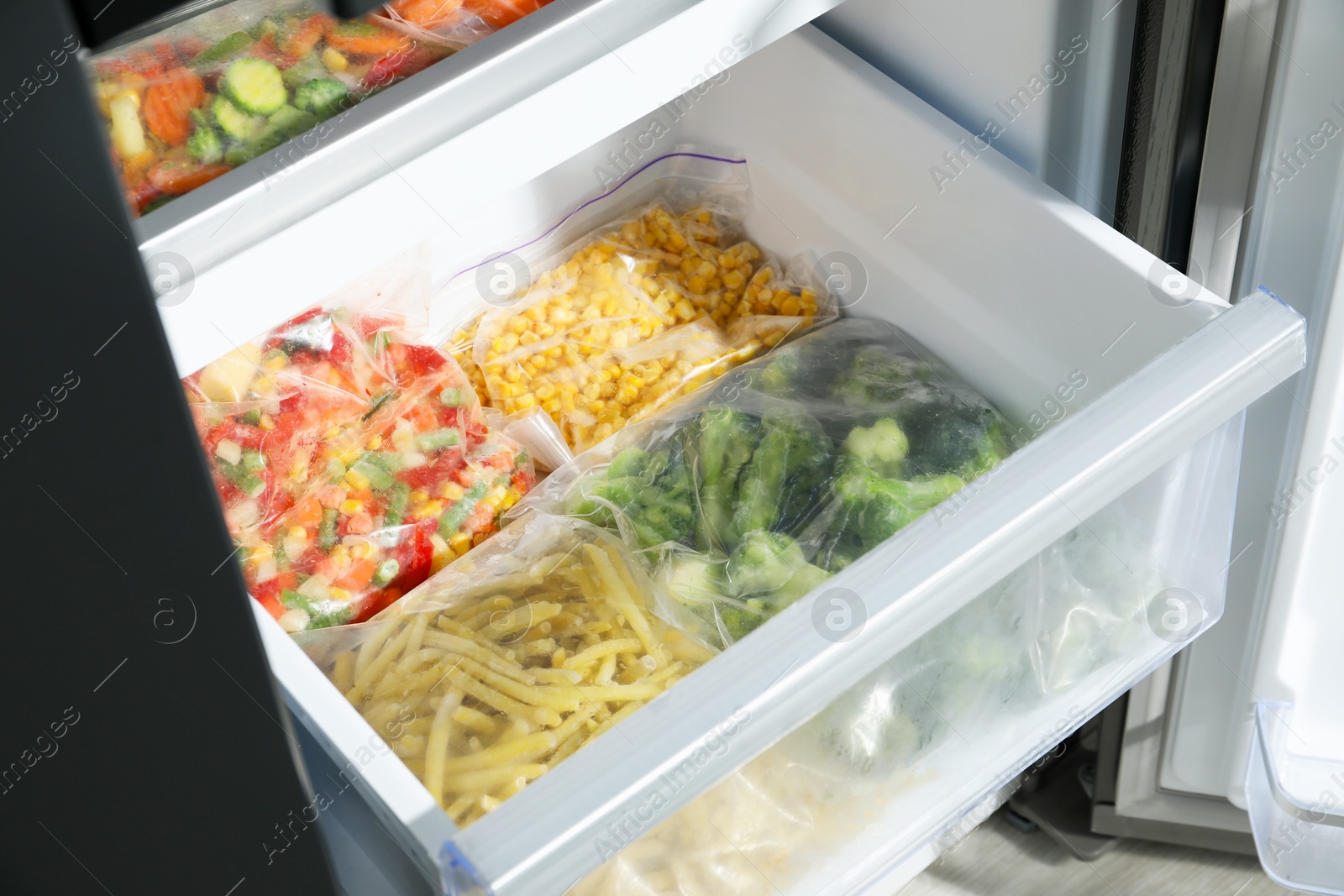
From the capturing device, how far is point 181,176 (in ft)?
2.13

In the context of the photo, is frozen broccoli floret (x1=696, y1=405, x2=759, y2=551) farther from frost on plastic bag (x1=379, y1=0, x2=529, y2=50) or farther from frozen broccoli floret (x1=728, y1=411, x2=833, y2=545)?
frost on plastic bag (x1=379, y1=0, x2=529, y2=50)

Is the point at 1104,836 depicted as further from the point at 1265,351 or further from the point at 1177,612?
the point at 1265,351

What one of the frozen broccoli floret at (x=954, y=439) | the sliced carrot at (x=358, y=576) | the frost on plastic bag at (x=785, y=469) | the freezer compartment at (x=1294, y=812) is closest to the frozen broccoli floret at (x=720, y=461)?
the frost on plastic bag at (x=785, y=469)

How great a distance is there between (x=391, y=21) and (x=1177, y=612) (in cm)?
70

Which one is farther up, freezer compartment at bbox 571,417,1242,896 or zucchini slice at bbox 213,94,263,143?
zucchini slice at bbox 213,94,263,143

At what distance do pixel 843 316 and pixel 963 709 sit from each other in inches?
16.7

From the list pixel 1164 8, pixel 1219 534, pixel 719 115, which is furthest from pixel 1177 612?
pixel 719 115

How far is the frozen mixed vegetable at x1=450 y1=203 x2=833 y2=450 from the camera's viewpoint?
1114mm

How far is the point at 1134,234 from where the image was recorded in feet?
3.40

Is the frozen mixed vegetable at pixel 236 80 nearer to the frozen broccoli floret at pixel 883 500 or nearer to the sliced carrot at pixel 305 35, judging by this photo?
the sliced carrot at pixel 305 35

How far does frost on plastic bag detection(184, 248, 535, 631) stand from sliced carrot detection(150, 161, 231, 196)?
1.11ft

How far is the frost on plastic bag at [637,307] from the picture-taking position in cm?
112

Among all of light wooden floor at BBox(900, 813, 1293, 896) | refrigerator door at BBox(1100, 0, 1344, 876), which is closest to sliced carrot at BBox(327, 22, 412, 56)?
refrigerator door at BBox(1100, 0, 1344, 876)

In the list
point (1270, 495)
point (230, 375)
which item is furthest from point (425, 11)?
point (1270, 495)
